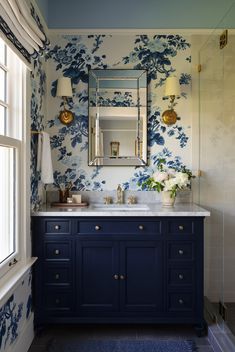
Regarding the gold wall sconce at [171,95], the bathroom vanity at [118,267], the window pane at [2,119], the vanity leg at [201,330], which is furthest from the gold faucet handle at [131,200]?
the window pane at [2,119]

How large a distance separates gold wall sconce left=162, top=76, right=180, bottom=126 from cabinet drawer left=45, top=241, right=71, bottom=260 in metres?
1.41

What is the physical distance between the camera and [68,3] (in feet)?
10.2

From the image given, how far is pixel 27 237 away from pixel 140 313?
3.33 ft

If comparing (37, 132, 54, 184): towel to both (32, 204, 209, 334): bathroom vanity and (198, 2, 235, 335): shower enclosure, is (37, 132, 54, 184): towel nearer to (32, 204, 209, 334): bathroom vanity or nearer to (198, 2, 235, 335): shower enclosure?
(32, 204, 209, 334): bathroom vanity

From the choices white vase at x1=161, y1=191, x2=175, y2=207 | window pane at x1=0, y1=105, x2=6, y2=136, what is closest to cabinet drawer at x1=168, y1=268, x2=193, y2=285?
white vase at x1=161, y1=191, x2=175, y2=207

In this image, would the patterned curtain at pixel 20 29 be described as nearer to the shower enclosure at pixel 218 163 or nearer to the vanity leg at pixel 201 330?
the shower enclosure at pixel 218 163

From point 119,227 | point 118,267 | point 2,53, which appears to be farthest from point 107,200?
point 2,53

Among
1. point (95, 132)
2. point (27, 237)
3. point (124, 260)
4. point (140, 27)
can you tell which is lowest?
point (124, 260)

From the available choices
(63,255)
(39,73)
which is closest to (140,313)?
(63,255)

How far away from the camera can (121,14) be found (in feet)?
10.2

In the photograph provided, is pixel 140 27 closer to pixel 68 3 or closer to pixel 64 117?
pixel 68 3

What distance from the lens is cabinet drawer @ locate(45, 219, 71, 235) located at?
8.46 ft

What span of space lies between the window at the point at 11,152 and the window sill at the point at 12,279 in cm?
6

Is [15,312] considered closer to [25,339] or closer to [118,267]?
[25,339]
